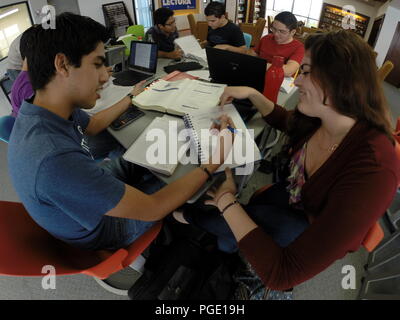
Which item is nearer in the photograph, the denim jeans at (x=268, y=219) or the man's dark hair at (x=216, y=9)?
the denim jeans at (x=268, y=219)

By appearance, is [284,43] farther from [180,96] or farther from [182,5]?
[182,5]

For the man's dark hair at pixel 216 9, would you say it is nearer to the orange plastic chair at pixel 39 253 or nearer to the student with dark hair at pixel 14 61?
the student with dark hair at pixel 14 61

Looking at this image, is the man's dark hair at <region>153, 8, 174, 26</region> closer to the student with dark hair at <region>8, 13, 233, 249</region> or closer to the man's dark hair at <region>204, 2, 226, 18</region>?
the man's dark hair at <region>204, 2, 226, 18</region>

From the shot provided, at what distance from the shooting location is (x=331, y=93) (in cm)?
84

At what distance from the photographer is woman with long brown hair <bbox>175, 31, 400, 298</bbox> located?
707mm

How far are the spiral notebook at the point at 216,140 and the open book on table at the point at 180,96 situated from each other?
82 millimetres

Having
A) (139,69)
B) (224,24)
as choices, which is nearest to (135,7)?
(224,24)

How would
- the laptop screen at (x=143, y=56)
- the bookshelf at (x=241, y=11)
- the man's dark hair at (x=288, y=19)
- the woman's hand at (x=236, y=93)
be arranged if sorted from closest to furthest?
the woman's hand at (x=236, y=93), the laptop screen at (x=143, y=56), the man's dark hair at (x=288, y=19), the bookshelf at (x=241, y=11)

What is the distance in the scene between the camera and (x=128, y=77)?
183cm

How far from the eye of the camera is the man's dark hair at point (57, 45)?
32.3 inches

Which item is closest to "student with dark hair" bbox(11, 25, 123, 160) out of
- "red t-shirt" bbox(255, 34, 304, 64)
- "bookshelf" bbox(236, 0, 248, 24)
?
"red t-shirt" bbox(255, 34, 304, 64)

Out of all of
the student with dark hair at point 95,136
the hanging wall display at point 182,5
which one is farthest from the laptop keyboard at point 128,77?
the hanging wall display at point 182,5

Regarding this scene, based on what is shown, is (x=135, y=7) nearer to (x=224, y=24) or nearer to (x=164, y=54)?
(x=224, y=24)
